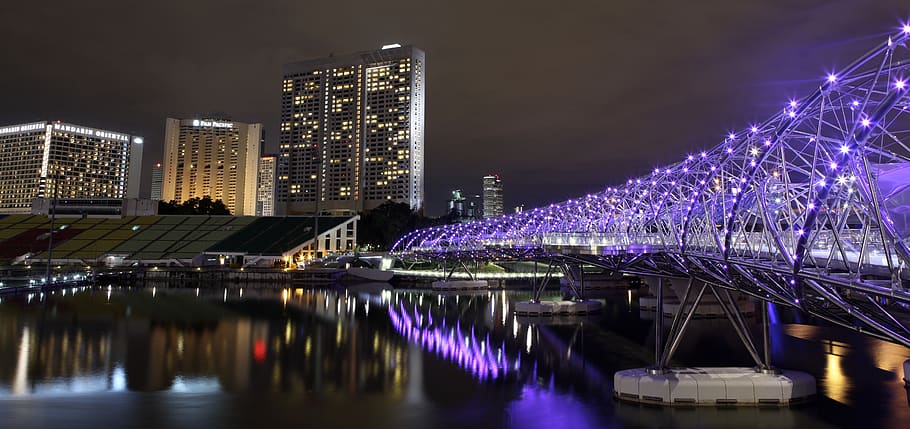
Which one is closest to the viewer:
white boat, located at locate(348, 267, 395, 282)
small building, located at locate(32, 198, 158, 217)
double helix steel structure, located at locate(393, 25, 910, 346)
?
double helix steel structure, located at locate(393, 25, 910, 346)

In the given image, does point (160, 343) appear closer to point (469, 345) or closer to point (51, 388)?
point (51, 388)

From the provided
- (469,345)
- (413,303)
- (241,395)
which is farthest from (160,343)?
(413,303)

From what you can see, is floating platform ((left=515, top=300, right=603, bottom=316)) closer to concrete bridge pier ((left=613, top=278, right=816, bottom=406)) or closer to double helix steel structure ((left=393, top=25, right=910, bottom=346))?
double helix steel structure ((left=393, top=25, right=910, bottom=346))

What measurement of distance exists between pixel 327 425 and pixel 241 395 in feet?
20.9

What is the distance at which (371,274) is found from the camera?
108m

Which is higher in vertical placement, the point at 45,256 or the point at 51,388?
the point at 45,256

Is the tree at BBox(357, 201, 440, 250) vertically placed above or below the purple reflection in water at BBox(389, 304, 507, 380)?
above

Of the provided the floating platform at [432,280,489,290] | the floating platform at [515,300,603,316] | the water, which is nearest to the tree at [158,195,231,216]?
the floating platform at [432,280,489,290]

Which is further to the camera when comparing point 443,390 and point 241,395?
point 443,390

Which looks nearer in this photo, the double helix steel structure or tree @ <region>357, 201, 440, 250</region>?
the double helix steel structure

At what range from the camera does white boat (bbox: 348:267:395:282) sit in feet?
352

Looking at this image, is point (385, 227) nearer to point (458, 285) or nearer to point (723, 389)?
point (458, 285)

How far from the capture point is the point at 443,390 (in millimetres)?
27734

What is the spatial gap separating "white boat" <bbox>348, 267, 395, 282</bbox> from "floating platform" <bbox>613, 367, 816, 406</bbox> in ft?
281
